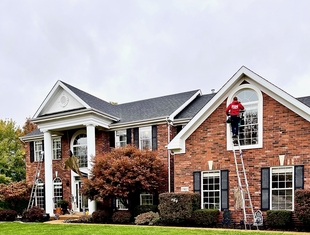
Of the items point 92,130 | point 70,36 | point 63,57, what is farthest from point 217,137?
point 63,57

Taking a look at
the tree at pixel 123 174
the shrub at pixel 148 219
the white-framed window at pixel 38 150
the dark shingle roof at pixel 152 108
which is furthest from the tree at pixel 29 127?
the shrub at pixel 148 219

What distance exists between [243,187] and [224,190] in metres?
0.87

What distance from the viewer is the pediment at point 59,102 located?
1966cm

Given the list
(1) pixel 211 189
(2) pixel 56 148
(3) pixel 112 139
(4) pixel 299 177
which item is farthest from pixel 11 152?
(4) pixel 299 177

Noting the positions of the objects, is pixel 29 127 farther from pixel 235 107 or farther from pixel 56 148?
pixel 235 107

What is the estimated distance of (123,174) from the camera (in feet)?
50.5

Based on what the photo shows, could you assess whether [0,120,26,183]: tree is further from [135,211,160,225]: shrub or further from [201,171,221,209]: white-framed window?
[201,171,221,209]: white-framed window

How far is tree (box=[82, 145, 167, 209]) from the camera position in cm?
1523

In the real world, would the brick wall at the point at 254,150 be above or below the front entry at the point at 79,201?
above

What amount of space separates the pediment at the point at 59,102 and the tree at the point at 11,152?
15.1 metres

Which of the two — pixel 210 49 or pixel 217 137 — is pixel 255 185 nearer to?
pixel 217 137

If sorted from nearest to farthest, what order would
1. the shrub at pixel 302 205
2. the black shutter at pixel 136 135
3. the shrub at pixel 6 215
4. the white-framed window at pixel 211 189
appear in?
the shrub at pixel 302 205 → the white-framed window at pixel 211 189 → the shrub at pixel 6 215 → the black shutter at pixel 136 135

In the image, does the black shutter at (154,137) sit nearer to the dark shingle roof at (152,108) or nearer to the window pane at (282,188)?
the dark shingle roof at (152,108)

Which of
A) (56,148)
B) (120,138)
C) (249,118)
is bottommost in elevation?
(56,148)
